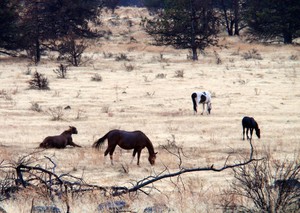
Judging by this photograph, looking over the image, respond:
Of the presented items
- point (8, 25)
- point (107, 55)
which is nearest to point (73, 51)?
point (8, 25)

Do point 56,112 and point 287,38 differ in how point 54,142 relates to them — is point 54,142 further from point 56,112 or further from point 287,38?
point 287,38

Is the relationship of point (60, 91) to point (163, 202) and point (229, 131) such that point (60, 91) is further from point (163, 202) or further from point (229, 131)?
point (163, 202)

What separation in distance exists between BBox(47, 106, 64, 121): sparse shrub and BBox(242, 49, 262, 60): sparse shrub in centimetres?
2041

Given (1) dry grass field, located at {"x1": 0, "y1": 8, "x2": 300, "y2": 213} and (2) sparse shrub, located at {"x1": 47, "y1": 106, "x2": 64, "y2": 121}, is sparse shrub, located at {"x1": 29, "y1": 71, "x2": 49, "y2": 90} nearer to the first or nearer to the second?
(1) dry grass field, located at {"x1": 0, "y1": 8, "x2": 300, "y2": 213}

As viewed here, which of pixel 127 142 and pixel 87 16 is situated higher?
pixel 87 16

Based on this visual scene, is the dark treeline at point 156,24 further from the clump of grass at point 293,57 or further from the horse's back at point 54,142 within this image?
the horse's back at point 54,142

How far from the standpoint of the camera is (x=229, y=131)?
52.6 feet

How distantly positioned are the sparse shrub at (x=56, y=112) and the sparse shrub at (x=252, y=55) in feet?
67.0

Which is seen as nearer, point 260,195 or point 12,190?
point 260,195

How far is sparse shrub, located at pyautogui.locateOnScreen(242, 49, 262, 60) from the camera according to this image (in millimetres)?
38247

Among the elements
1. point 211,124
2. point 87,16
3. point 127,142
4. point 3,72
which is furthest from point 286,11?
point 127,142

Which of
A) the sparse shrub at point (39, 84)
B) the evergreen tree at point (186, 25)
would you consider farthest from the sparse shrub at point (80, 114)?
the evergreen tree at point (186, 25)

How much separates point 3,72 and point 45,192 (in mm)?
25239

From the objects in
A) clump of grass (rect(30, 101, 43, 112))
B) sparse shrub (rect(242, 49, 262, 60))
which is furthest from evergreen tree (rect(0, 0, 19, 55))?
clump of grass (rect(30, 101, 43, 112))
